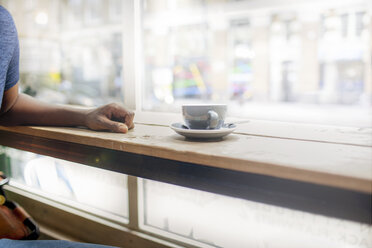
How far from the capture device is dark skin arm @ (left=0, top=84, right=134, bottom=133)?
953mm

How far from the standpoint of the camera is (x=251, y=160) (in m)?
0.59

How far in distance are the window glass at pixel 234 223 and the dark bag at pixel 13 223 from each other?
23.6 inches

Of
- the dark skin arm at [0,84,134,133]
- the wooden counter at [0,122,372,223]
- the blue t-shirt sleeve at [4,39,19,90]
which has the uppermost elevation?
the blue t-shirt sleeve at [4,39,19,90]

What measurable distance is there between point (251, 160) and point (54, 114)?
71 centimetres

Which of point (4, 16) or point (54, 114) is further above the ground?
point (4, 16)

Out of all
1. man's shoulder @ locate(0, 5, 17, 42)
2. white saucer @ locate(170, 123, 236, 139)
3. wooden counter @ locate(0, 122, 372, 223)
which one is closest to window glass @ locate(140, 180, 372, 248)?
wooden counter @ locate(0, 122, 372, 223)

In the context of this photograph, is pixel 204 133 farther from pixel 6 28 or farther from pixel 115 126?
pixel 6 28

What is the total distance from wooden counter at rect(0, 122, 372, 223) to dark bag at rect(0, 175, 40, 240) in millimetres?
185

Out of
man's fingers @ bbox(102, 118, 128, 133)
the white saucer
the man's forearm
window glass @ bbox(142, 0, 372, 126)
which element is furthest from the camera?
window glass @ bbox(142, 0, 372, 126)

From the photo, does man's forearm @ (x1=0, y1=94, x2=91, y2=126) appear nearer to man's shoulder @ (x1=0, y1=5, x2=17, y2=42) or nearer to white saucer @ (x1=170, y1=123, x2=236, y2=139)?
man's shoulder @ (x1=0, y1=5, x2=17, y2=42)

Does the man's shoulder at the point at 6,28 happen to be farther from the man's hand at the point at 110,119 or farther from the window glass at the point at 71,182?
the window glass at the point at 71,182

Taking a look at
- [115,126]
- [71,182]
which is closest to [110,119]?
[115,126]

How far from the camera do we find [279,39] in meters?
14.2

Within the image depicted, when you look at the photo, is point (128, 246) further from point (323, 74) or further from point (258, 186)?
point (323, 74)
